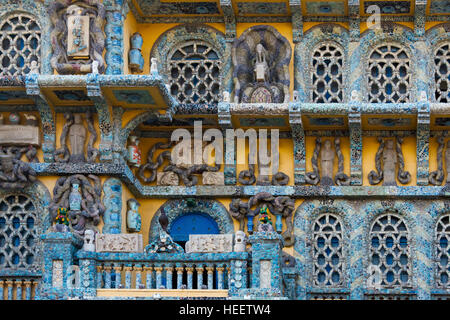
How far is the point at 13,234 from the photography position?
1145 inches

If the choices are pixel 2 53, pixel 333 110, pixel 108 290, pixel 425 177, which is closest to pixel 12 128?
pixel 2 53

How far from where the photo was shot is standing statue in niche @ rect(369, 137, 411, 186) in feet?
98.3

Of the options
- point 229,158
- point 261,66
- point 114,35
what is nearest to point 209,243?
point 229,158

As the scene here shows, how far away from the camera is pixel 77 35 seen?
28938 mm

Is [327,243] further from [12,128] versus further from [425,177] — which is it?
[12,128]

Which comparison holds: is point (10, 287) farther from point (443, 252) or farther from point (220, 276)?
point (443, 252)

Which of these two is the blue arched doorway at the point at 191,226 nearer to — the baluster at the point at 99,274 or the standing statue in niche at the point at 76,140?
the standing statue in niche at the point at 76,140

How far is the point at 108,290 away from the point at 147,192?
4.48 meters

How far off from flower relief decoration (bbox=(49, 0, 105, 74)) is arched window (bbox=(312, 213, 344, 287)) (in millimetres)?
5809

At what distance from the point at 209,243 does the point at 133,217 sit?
10.6ft

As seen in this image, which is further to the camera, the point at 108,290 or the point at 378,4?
the point at 378,4

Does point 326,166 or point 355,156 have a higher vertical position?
point 355,156

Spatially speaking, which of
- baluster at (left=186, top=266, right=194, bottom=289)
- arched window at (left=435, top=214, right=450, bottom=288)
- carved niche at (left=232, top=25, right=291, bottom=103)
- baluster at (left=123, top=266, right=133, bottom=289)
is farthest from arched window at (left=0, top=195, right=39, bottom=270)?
arched window at (left=435, top=214, right=450, bottom=288)
